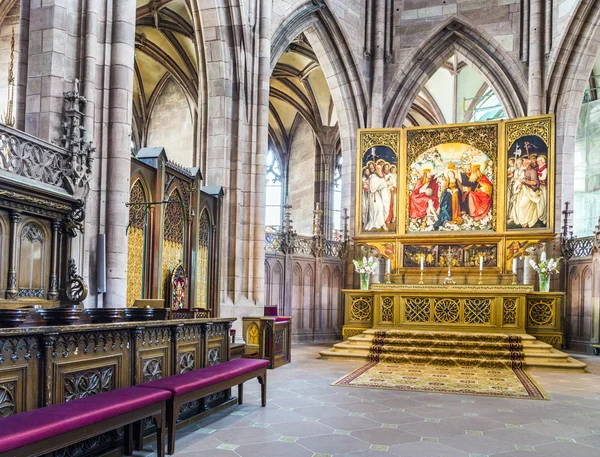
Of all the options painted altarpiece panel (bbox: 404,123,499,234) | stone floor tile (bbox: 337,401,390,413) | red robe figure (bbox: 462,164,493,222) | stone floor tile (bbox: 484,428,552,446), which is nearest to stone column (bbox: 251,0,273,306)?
painted altarpiece panel (bbox: 404,123,499,234)

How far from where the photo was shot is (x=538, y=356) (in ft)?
34.1

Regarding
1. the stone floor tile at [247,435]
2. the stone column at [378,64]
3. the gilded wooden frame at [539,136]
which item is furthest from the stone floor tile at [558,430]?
the stone column at [378,64]

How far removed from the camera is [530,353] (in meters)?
10.5

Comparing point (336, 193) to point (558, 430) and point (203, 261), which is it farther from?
point (558, 430)

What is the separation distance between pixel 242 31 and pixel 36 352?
9.72 m

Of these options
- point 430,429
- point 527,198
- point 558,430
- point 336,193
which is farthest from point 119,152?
point 336,193

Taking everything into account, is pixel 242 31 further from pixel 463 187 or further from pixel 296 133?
pixel 296 133

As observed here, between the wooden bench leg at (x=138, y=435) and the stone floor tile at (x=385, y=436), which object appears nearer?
the wooden bench leg at (x=138, y=435)

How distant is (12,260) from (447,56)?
14.7 meters

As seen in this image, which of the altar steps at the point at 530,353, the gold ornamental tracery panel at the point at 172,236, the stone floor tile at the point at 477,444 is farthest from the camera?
the altar steps at the point at 530,353

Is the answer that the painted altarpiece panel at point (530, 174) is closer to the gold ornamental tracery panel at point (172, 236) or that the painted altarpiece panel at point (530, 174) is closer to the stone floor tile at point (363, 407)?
the gold ornamental tracery panel at point (172, 236)

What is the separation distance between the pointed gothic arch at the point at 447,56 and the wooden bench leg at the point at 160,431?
46.6 ft

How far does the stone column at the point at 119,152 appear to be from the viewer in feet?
24.8

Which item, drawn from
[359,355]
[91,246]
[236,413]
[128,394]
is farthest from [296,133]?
[128,394]
